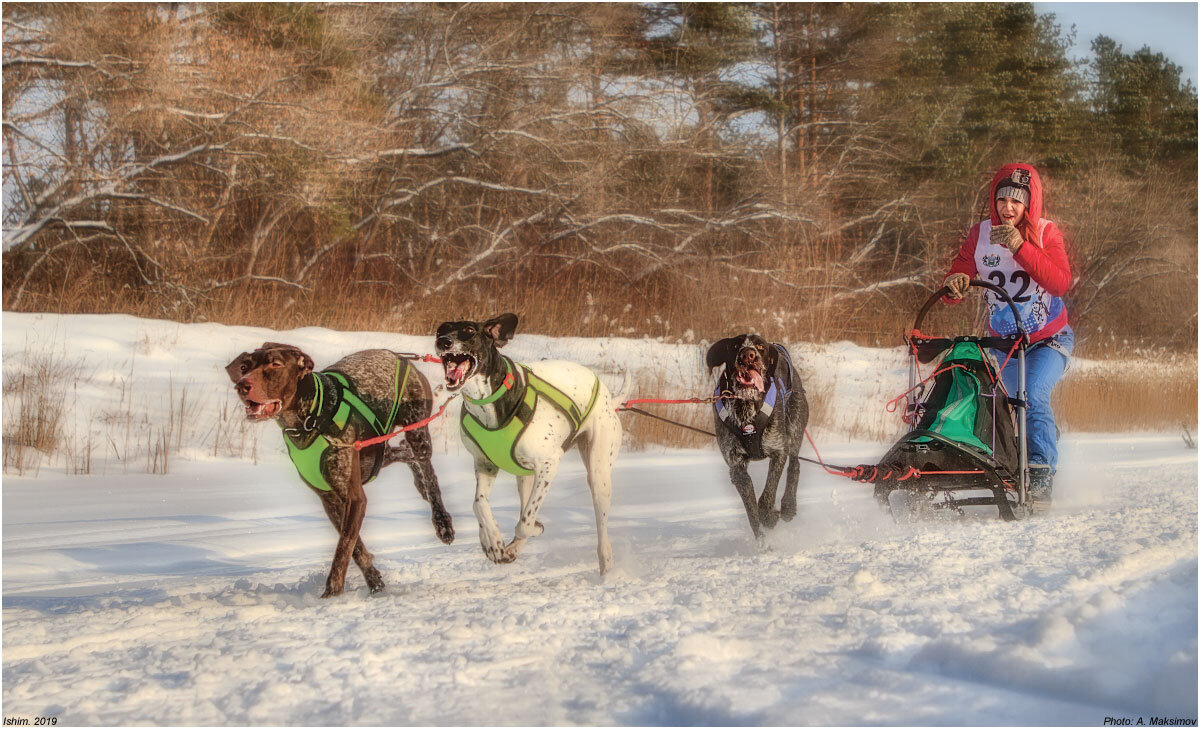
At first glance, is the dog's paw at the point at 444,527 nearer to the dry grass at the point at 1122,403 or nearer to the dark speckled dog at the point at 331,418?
the dark speckled dog at the point at 331,418

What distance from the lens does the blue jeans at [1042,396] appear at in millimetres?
5664

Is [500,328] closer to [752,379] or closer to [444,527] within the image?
[444,527]

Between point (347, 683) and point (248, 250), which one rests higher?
point (248, 250)

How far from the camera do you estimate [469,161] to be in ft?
65.2

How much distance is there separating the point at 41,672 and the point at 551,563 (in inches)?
92.8

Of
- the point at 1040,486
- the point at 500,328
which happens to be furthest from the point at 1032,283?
the point at 500,328

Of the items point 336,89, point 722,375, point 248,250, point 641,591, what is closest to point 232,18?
point 336,89

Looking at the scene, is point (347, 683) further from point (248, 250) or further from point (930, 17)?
point (930, 17)

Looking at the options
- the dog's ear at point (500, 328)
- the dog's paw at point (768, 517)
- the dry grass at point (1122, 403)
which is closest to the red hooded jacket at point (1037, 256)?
the dog's paw at point (768, 517)

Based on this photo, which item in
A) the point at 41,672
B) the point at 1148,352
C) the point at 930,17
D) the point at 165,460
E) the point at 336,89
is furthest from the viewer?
the point at 930,17

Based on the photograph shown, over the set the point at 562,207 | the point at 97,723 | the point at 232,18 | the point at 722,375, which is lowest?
the point at 97,723

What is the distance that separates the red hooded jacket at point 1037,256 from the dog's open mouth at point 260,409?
10.6ft

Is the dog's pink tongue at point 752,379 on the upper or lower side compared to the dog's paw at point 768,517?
upper

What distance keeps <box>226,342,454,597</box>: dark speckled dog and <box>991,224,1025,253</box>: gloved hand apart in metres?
3.04
